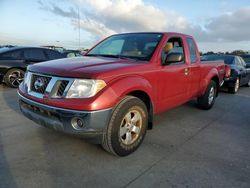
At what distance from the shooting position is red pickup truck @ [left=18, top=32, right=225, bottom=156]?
2.72 metres

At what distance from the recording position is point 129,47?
415cm

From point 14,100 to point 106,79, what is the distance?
4.50 metres

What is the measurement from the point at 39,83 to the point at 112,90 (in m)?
1.05

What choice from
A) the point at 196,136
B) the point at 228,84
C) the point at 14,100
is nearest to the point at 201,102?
the point at 196,136

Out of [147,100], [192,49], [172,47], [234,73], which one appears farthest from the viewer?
[234,73]

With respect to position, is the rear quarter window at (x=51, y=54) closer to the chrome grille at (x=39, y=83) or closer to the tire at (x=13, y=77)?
the tire at (x=13, y=77)

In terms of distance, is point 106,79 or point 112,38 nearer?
point 106,79

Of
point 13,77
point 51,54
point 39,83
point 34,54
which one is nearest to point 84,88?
point 39,83

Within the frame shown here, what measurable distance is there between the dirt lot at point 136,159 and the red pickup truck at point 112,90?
355 mm

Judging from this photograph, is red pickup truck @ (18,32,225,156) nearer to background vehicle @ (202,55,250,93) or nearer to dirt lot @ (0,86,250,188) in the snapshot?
dirt lot @ (0,86,250,188)

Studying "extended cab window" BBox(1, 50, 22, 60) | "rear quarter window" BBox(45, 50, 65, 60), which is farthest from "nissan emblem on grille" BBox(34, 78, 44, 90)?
"rear quarter window" BBox(45, 50, 65, 60)

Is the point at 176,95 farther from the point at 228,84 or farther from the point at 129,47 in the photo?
the point at 228,84

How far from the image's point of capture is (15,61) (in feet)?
27.4

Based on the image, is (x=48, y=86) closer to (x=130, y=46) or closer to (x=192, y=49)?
(x=130, y=46)
